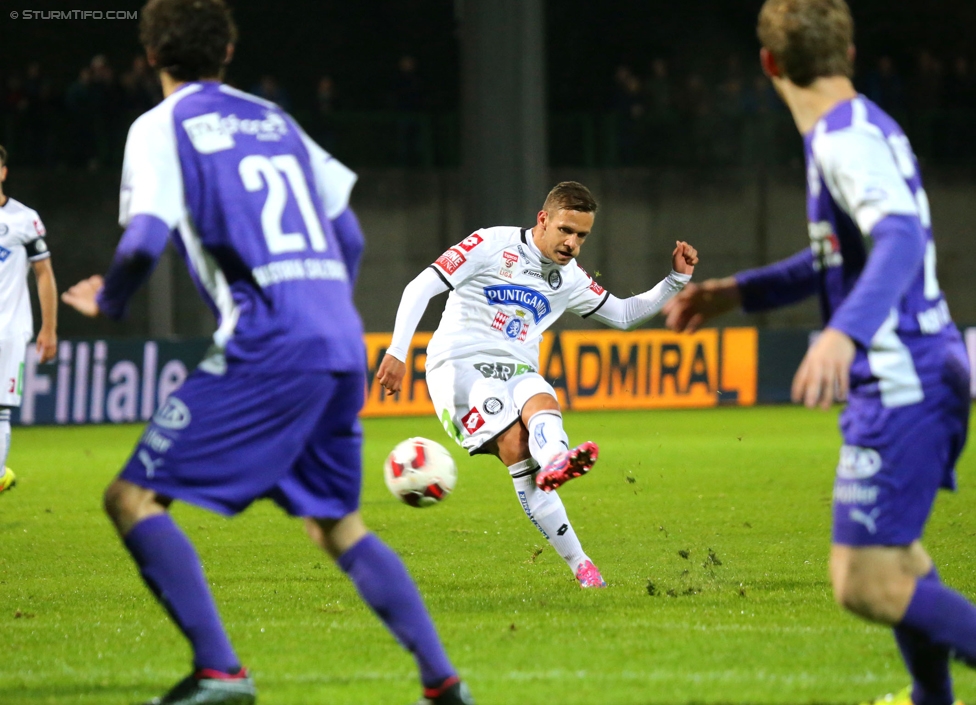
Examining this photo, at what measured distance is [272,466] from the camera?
3850 mm

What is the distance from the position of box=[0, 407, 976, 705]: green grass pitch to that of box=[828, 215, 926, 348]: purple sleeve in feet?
4.50

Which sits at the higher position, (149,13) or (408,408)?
(149,13)

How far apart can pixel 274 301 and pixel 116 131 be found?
19116mm

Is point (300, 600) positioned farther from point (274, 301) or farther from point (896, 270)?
point (896, 270)

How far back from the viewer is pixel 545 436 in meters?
6.49

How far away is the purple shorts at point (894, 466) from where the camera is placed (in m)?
3.56

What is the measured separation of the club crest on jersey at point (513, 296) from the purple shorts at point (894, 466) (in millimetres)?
3654

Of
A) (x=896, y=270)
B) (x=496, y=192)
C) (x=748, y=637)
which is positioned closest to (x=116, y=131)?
(x=496, y=192)

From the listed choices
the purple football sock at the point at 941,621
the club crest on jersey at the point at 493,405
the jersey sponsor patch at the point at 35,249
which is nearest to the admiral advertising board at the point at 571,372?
the jersey sponsor patch at the point at 35,249

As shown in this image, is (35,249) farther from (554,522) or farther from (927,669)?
(927,669)

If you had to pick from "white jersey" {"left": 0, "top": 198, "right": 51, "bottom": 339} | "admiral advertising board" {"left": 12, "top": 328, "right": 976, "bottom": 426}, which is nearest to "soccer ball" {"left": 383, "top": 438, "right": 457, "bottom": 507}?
"white jersey" {"left": 0, "top": 198, "right": 51, "bottom": 339}

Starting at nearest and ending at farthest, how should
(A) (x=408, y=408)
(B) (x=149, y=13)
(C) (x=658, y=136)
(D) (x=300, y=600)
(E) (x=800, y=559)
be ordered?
(B) (x=149, y=13), (D) (x=300, y=600), (E) (x=800, y=559), (A) (x=408, y=408), (C) (x=658, y=136)

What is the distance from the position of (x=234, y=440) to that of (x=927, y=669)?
198 cm

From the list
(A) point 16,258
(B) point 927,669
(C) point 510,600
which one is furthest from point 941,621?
(A) point 16,258
